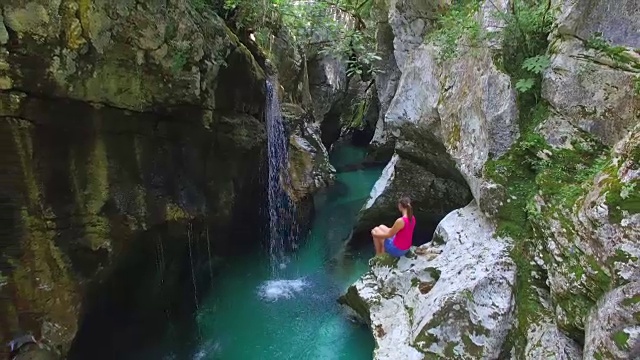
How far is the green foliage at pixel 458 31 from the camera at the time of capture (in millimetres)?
7715

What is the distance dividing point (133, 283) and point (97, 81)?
3370 mm

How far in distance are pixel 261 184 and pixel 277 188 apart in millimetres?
640

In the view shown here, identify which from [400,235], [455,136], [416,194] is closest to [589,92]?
[455,136]

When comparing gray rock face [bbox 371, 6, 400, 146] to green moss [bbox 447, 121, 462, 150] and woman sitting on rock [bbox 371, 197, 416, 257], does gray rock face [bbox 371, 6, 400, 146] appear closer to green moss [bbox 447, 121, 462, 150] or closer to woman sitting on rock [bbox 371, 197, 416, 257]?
green moss [bbox 447, 121, 462, 150]

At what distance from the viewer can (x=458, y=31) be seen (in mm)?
8391

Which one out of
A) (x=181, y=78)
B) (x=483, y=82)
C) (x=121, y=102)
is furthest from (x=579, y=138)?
(x=121, y=102)

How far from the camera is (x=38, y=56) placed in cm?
511

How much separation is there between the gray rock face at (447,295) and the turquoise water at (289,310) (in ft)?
2.49

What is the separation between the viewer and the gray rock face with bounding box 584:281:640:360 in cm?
361

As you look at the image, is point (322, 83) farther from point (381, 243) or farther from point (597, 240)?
point (597, 240)

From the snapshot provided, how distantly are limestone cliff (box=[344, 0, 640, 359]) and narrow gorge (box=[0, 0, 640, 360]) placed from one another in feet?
0.08

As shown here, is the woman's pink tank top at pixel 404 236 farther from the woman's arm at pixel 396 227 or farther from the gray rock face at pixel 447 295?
the gray rock face at pixel 447 295

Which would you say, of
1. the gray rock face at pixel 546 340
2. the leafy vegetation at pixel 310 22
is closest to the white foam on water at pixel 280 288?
the gray rock face at pixel 546 340

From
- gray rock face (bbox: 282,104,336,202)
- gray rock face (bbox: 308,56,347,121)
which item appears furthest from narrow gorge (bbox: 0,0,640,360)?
gray rock face (bbox: 308,56,347,121)
